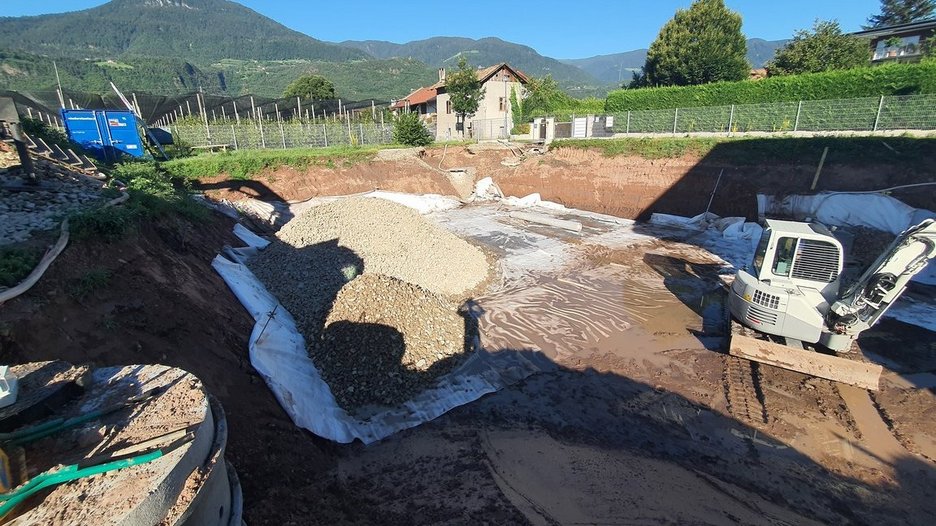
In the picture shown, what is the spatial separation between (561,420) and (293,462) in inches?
146

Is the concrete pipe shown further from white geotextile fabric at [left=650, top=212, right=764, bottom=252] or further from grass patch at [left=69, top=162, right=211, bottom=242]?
grass patch at [left=69, top=162, right=211, bottom=242]

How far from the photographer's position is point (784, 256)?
7344 millimetres

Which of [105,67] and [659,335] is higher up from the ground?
[105,67]

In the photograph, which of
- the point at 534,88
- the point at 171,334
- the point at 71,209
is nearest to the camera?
the point at 171,334

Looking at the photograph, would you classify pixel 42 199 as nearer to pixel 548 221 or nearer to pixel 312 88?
pixel 548 221

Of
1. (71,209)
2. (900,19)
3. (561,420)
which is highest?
(900,19)

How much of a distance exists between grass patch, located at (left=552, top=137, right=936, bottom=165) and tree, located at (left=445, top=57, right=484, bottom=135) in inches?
529

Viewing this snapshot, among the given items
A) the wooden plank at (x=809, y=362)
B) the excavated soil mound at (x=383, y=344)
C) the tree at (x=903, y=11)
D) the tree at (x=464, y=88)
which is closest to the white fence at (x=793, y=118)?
the tree at (x=464, y=88)

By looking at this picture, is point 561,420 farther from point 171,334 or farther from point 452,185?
point 452,185

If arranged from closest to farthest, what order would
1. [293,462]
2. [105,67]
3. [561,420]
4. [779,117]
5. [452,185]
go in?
[293,462]
[561,420]
[779,117]
[452,185]
[105,67]

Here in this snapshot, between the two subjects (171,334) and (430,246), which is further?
(430,246)

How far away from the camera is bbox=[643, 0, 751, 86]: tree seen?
30.3 m

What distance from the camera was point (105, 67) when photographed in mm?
86750

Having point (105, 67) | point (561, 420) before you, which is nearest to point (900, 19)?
point (561, 420)
